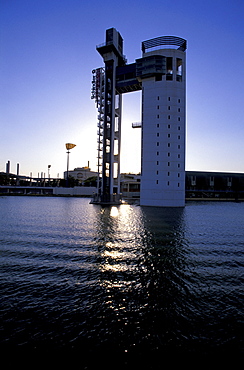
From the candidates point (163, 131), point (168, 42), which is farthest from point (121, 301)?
point (168, 42)

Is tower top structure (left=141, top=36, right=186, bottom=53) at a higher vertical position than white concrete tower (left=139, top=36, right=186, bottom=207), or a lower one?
higher

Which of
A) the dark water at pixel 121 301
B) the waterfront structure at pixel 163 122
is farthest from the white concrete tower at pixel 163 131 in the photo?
the dark water at pixel 121 301

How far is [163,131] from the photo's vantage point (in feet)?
258

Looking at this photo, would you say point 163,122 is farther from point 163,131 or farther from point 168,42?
point 168,42

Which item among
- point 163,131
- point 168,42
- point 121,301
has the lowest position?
point 121,301

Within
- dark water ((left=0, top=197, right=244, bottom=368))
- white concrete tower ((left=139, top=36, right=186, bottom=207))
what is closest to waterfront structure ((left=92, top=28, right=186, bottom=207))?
white concrete tower ((left=139, top=36, right=186, bottom=207))

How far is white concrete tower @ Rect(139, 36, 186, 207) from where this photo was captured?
78.6m

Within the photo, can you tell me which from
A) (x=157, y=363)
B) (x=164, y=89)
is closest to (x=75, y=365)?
(x=157, y=363)

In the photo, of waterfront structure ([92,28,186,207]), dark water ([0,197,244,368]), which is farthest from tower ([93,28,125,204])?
dark water ([0,197,244,368])

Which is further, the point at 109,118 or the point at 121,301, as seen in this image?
the point at 109,118

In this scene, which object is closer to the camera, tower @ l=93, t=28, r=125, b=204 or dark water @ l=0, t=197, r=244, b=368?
dark water @ l=0, t=197, r=244, b=368

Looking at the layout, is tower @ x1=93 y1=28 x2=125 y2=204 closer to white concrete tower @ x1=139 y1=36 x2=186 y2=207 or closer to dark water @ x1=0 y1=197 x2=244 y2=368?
white concrete tower @ x1=139 y1=36 x2=186 y2=207

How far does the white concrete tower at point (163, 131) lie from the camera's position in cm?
7862

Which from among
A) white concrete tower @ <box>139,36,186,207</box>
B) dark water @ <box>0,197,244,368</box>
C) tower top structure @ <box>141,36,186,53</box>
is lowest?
dark water @ <box>0,197,244,368</box>
